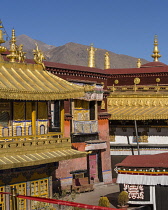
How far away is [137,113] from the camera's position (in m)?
29.0

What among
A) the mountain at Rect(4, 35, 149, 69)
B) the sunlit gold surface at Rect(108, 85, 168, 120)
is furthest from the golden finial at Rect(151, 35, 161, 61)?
the mountain at Rect(4, 35, 149, 69)

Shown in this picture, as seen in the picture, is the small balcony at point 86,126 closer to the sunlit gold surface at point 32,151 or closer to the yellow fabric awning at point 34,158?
the sunlit gold surface at point 32,151

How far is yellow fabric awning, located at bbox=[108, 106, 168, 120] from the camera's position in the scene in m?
28.0

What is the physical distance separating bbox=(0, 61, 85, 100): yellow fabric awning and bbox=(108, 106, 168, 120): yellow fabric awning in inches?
440

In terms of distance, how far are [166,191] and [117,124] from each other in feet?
39.7

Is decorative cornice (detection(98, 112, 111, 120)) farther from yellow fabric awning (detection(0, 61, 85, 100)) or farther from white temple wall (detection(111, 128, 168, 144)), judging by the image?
yellow fabric awning (detection(0, 61, 85, 100))

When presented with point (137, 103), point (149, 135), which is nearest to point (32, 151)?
point (149, 135)

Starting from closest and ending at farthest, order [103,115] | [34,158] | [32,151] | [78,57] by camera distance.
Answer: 1. [34,158]
2. [32,151]
3. [103,115]
4. [78,57]

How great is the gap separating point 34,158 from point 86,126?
1098 centimetres

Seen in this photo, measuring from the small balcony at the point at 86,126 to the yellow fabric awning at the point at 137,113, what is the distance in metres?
2.03

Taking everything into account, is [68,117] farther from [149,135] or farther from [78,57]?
[78,57]

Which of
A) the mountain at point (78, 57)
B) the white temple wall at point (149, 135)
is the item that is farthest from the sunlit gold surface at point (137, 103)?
the mountain at point (78, 57)

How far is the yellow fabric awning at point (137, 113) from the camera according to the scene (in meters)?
28.0

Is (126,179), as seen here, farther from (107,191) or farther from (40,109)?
(107,191)
